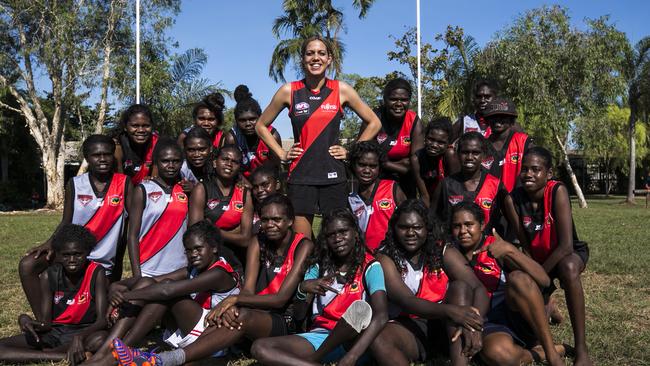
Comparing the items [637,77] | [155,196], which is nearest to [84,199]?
[155,196]

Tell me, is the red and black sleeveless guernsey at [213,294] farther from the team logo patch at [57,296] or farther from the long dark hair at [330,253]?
the team logo patch at [57,296]

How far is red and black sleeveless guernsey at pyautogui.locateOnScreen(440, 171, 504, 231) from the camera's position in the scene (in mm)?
4945

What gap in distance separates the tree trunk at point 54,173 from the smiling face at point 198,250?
2304 centimetres

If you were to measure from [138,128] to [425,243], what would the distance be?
9.68 feet

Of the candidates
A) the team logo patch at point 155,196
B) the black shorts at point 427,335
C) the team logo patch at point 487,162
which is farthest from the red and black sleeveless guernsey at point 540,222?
the team logo patch at point 155,196

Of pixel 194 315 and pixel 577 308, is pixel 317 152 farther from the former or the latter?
pixel 577 308

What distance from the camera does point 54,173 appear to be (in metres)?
A: 25.3

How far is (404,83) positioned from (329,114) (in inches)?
41.4

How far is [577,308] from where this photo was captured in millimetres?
4184

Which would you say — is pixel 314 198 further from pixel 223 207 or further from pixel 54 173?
pixel 54 173

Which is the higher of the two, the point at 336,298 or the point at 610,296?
the point at 336,298

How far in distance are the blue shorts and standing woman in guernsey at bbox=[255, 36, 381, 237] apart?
112 cm

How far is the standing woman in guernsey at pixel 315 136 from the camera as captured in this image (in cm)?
504

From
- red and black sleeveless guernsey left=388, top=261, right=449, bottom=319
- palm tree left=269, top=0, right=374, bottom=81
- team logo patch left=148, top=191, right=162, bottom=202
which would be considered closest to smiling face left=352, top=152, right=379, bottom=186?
red and black sleeveless guernsey left=388, top=261, right=449, bottom=319
